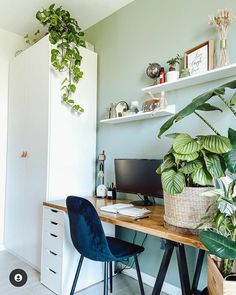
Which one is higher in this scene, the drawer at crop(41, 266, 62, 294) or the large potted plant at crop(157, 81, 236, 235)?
the large potted plant at crop(157, 81, 236, 235)

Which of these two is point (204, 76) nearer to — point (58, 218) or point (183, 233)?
point (183, 233)

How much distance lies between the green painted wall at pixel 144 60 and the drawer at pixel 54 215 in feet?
2.37

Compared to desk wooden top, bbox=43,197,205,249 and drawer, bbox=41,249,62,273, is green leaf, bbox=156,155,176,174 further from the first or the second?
drawer, bbox=41,249,62,273

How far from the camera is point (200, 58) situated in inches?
74.8

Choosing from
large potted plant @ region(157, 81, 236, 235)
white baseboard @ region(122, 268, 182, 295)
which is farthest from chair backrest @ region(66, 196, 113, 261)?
white baseboard @ region(122, 268, 182, 295)

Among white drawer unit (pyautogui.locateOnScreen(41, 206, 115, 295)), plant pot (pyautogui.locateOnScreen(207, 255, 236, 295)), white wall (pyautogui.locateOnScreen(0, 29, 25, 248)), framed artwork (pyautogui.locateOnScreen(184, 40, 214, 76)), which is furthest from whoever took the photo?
white wall (pyautogui.locateOnScreen(0, 29, 25, 248))

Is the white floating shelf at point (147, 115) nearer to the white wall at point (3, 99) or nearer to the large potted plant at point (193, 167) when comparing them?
the large potted plant at point (193, 167)

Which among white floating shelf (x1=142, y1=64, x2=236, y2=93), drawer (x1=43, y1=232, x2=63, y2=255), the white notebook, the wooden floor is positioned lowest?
the wooden floor

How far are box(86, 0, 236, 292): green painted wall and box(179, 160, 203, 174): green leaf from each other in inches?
27.3

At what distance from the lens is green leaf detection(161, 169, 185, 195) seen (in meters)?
1.29

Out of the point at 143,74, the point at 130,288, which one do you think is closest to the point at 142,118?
the point at 143,74

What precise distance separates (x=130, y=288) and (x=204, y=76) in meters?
1.90

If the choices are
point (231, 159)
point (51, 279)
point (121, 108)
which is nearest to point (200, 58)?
point (121, 108)

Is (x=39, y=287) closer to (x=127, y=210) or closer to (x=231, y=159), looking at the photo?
(x=127, y=210)
